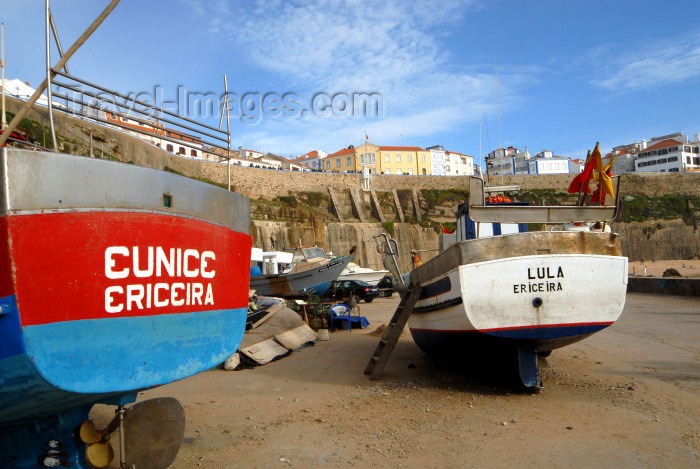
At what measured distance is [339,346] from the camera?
A: 11.6 m

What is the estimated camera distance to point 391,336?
8.34 m

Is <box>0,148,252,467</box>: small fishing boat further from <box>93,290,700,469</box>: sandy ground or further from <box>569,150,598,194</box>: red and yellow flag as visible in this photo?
<box>569,150,598,194</box>: red and yellow flag

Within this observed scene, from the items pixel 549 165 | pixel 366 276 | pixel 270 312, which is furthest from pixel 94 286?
pixel 549 165

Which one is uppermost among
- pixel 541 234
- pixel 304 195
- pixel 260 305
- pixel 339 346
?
pixel 304 195

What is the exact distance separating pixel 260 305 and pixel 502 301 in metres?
8.23

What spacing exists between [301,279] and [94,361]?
1914 centimetres

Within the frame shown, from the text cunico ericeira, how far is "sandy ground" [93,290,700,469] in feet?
6.31

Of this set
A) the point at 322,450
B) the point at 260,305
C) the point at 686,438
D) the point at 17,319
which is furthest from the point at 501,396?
the point at 260,305

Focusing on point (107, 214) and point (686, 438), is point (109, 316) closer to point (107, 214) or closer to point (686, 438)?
point (107, 214)

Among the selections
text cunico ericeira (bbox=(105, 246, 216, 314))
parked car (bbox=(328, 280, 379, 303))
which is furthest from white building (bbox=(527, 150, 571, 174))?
text cunico ericeira (bbox=(105, 246, 216, 314))

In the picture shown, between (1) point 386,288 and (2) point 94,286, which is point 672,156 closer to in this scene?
(1) point 386,288

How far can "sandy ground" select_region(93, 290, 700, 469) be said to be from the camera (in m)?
4.80

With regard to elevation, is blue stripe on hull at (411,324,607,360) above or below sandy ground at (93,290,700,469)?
Result: above

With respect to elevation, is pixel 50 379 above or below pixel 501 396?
above
